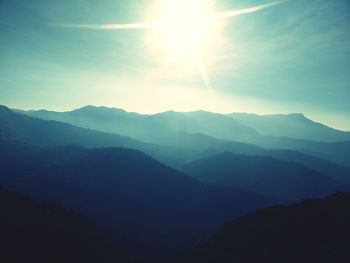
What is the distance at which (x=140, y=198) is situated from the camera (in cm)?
15975

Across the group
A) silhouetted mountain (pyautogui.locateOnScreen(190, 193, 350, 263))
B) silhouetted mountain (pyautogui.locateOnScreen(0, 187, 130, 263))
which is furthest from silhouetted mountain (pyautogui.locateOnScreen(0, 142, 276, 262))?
silhouetted mountain (pyautogui.locateOnScreen(190, 193, 350, 263))

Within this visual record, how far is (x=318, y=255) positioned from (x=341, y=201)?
2580cm

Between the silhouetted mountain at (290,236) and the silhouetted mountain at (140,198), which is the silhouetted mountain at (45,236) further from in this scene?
the silhouetted mountain at (140,198)

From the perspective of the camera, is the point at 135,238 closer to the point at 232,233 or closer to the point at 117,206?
the point at 117,206

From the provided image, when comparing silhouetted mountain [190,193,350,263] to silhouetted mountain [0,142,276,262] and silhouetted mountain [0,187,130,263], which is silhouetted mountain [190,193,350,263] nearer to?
silhouetted mountain [0,187,130,263]

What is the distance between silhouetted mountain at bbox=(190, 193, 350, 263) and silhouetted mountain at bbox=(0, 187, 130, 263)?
31.3 meters

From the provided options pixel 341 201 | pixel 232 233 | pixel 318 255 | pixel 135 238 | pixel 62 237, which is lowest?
pixel 135 238

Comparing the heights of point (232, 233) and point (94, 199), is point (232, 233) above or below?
above

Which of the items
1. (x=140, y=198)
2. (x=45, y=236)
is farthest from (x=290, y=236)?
(x=140, y=198)

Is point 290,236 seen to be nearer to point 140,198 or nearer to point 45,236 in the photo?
point 45,236

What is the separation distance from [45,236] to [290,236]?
202 ft

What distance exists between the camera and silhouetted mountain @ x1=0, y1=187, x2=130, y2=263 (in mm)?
56188

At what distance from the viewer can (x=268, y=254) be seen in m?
49.3

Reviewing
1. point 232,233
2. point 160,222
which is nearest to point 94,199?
point 160,222
